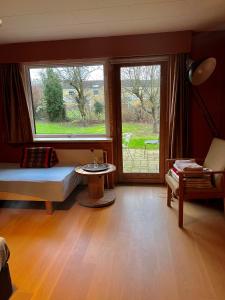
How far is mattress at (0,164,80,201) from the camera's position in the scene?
277 cm

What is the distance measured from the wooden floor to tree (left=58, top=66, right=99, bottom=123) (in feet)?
5.53

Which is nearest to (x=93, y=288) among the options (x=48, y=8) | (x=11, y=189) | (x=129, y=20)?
(x=11, y=189)

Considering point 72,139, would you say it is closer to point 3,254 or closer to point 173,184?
point 173,184

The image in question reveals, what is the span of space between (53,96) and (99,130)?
934 mm

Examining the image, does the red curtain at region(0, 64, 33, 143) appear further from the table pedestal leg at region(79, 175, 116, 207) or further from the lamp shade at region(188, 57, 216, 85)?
the lamp shade at region(188, 57, 216, 85)

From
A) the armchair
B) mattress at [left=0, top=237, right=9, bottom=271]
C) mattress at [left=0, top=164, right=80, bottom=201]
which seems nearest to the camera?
mattress at [left=0, top=237, right=9, bottom=271]

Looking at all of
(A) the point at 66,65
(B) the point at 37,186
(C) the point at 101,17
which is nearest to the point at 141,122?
(A) the point at 66,65

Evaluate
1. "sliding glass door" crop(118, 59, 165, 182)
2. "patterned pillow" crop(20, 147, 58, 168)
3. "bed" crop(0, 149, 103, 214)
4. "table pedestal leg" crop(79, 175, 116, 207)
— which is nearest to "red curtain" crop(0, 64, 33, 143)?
"patterned pillow" crop(20, 147, 58, 168)

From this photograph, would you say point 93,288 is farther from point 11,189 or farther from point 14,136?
point 14,136

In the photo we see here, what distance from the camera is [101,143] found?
11.6 ft

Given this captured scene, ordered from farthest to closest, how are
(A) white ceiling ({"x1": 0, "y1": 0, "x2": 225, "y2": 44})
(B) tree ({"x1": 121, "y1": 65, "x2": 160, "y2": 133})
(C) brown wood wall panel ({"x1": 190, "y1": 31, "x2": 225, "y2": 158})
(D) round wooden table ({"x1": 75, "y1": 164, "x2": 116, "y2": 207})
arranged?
(B) tree ({"x1": 121, "y1": 65, "x2": 160, "y2": 133})
(C) brown wood wall panel ({"x1": 190, "y1": 31, "x2": 225, "y2": 158})
(D) round wooden table ({"x1": 75, "y1": 164, "x2": 116, "y2": 207})
(A) white ceiling ({"x1": 0, "y1": 0, "x2": 225, "y2": 44})

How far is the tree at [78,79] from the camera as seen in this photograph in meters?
3.52

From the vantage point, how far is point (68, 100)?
12.0ft

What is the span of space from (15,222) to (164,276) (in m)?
1.81
